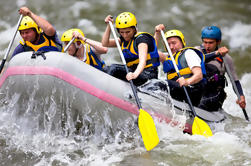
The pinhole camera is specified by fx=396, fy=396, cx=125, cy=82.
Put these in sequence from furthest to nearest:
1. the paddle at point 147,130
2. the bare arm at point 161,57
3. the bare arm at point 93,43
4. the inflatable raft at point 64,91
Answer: the bare arm at point 161,57, the bare arm at point 93,43, the paddle at point 147,130, the inflatable raft at point 64,91

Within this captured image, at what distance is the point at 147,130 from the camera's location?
4.60m

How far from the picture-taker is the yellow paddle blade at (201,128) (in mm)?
4949

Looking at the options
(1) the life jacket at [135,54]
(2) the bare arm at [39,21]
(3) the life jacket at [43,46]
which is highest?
(2) the bare arm at [39,21]

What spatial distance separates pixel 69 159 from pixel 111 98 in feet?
2.83

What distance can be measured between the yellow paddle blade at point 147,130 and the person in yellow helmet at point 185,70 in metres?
0.67

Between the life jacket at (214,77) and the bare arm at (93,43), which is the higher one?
the bare arm at (93,43)

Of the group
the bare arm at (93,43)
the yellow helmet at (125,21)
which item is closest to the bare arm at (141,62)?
the yellow helmet at (125,21)

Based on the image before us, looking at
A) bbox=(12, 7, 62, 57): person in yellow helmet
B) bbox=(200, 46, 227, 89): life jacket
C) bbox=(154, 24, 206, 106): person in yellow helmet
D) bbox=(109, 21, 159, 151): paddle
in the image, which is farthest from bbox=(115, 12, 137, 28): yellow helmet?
bbox=(200, 46, 227, 89): life jacket

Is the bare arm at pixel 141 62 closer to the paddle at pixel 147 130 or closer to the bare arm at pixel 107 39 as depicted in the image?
the paddle at pixel 147 130

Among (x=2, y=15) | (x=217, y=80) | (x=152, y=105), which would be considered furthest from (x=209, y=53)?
(x=2, y=15)

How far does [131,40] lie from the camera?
16.5 feet

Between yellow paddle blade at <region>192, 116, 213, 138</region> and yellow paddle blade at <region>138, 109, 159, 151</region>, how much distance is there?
0.63 metres

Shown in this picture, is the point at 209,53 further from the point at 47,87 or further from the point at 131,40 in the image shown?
the point at 47,87

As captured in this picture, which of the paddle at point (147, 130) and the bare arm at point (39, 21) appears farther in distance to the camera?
the bare arm at point (39, 21)
